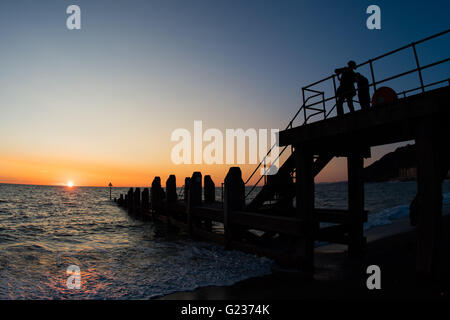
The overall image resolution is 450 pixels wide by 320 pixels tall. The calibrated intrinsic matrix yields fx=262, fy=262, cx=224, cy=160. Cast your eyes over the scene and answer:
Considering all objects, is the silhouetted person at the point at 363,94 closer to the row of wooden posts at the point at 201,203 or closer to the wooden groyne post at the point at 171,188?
the row of wooden posts at the point at 201,203

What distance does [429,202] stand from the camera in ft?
17.3

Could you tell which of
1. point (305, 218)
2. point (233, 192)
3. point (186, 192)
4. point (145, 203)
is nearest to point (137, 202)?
point (145, 203)

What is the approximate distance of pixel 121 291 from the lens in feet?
24.1

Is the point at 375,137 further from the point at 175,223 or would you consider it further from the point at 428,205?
the point at 175,223

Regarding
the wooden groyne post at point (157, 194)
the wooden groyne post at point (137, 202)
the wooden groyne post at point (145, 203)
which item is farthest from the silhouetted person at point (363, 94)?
the wooden groyne post at point (137, 202)

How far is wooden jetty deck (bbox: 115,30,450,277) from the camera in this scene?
5.29m

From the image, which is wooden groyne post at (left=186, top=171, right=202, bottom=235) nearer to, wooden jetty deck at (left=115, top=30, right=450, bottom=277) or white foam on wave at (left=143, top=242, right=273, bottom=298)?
wooden jetty deck at (left=115, top=30, right=450, bottom=277)

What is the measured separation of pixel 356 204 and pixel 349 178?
921mm

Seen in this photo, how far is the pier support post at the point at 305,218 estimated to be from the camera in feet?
23.0

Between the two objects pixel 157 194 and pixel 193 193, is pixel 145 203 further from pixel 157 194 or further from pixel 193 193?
pixel 193 193

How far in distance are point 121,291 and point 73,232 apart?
50.7 feet

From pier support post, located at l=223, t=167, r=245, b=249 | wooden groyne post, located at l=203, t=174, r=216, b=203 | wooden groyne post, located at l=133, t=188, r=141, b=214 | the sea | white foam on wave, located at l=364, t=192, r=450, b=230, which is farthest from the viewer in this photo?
wooden groyne post, located at l=133, t=188, r=141, b=214

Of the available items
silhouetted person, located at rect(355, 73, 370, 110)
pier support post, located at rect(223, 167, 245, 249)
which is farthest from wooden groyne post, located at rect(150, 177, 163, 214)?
silhouetted person, located at rect(355, 73, 370, 110)
